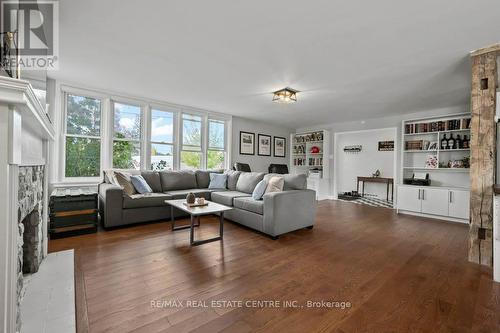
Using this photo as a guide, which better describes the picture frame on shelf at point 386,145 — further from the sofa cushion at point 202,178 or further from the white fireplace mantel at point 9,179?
the white fireplace mantel at point 9,179

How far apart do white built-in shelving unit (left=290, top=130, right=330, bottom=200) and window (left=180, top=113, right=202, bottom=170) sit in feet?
11.5

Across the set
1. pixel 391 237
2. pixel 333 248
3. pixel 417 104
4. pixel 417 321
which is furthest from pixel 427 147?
pixel 417 321

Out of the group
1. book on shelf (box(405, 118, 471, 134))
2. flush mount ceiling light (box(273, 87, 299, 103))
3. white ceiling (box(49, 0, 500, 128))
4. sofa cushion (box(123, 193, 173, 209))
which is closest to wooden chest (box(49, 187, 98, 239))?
sofa cushion (box(123, 193, 173, 209))

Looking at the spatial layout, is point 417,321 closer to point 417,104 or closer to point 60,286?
point 60,286

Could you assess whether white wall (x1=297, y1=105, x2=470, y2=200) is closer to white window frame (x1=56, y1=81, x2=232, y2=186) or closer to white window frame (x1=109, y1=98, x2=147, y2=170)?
white window frame (x1=56, y1=81, x2=232, y2=186)

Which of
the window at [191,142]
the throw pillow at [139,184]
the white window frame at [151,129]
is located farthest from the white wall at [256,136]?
the throw pillow at [139,184]

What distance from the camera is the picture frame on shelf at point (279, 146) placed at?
23.9ft

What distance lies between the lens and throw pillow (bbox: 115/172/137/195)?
3613 mm

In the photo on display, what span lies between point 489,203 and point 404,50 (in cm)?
187

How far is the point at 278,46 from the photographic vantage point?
7.89ft

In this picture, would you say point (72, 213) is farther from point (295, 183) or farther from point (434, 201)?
point (434, 201)

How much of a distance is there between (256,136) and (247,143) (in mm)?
423

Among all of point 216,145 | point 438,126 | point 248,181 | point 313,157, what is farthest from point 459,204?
point 216,145

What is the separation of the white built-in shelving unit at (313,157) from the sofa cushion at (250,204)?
12.7 ft
